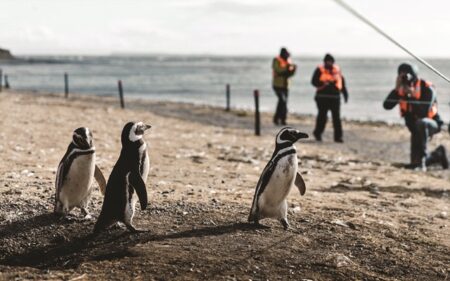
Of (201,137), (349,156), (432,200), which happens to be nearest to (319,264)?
(432,200)

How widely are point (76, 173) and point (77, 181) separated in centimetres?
8

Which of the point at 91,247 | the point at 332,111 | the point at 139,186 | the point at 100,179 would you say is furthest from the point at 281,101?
the point at 91,247

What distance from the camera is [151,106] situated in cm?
2766

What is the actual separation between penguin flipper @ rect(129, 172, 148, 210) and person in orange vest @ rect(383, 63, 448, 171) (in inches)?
276

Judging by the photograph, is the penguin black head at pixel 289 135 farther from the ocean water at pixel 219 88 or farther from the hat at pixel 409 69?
the ocean water at pixel 219 88

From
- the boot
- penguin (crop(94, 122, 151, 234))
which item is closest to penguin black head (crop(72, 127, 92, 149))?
penguin (crop(94, 122, 151, 234))

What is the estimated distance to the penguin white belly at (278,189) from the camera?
602cm

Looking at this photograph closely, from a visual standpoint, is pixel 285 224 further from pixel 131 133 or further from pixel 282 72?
pixel 282 72

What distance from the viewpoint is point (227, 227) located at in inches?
235

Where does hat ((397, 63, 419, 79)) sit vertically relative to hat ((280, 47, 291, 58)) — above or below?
below

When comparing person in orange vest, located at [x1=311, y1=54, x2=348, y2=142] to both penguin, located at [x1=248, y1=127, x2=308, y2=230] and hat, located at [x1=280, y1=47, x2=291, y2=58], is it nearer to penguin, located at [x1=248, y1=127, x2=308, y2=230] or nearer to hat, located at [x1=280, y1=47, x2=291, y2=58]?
hat, located at [x1=280, y1=47, x2=291, y2=58]

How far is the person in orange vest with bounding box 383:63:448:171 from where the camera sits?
37.2 ft

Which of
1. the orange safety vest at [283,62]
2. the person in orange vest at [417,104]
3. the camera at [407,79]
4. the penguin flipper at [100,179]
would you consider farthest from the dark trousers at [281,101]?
the penguin flipper at [100,179]

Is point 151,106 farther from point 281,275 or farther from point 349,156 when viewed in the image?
point 281,275
